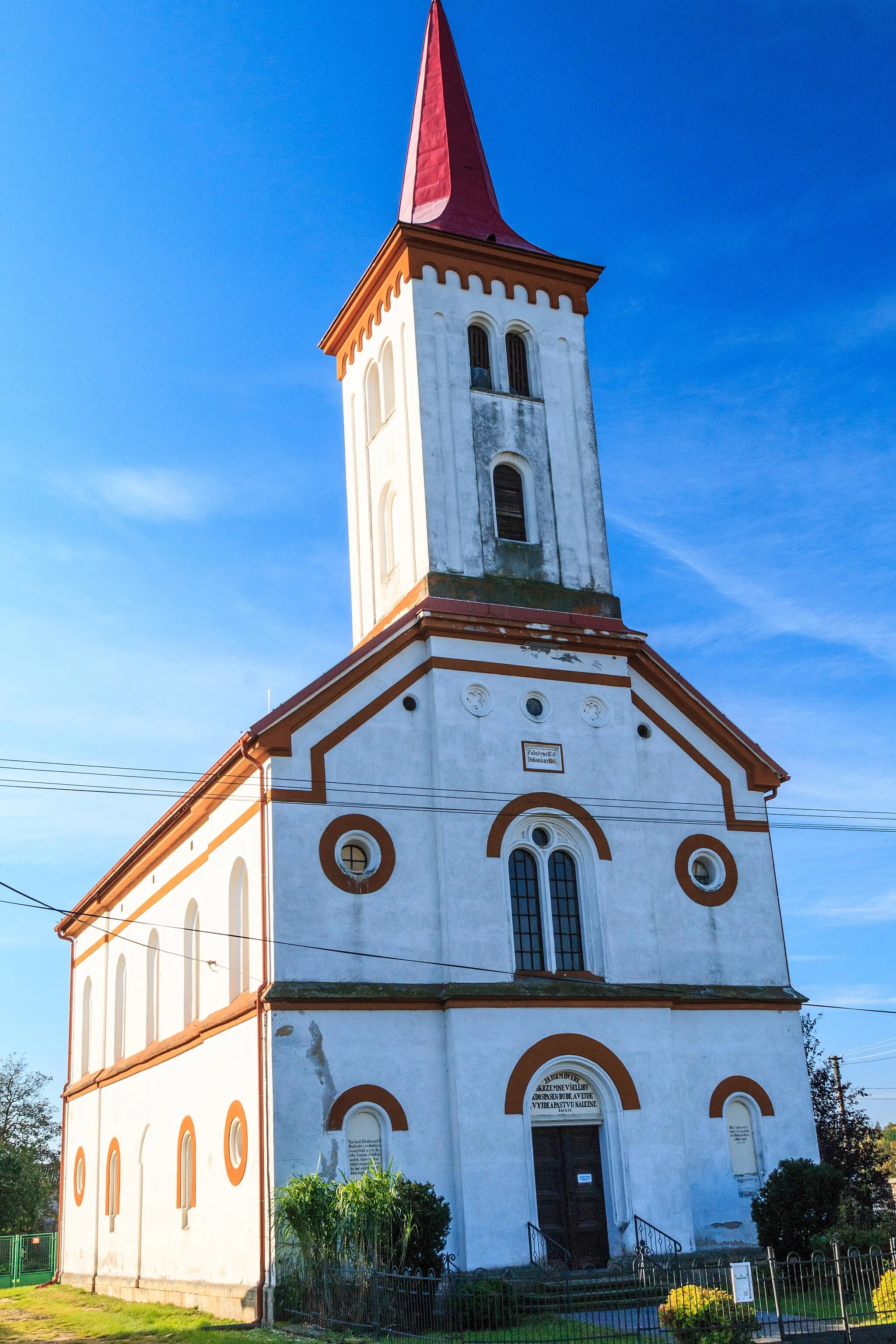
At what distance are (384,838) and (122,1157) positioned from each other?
14.1 m

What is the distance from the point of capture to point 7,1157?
53312mm

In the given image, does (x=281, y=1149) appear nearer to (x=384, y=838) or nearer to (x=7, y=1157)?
(x=384, y=838)

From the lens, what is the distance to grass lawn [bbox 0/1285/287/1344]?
66.9ft

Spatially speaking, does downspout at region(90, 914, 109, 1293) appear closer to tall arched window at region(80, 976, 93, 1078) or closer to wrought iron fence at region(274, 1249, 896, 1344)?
tall arched window at region(80, 976, 93, 1078)

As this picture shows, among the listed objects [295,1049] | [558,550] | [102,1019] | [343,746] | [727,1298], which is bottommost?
[727,1298]

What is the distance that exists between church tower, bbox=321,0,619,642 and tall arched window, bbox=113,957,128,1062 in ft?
41.3

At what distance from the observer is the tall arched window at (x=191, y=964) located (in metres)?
29.2

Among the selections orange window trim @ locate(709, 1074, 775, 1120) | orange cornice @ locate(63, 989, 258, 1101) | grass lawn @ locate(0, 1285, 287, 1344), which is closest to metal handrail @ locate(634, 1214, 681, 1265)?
orange window trim @ locate(709, 1074, 775, 1120)

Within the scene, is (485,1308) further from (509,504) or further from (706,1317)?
(509,504)

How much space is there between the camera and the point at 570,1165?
23.9m

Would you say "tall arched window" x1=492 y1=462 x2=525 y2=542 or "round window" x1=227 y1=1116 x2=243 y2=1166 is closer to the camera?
"round window" x1=227 y1=1116 x2=243 y2=1166

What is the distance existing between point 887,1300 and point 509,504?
17155 mm

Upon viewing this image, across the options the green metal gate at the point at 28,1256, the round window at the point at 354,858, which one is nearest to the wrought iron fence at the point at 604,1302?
the round window at the point at 354,858

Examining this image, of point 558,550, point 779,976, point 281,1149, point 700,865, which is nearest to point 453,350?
point 558,550
